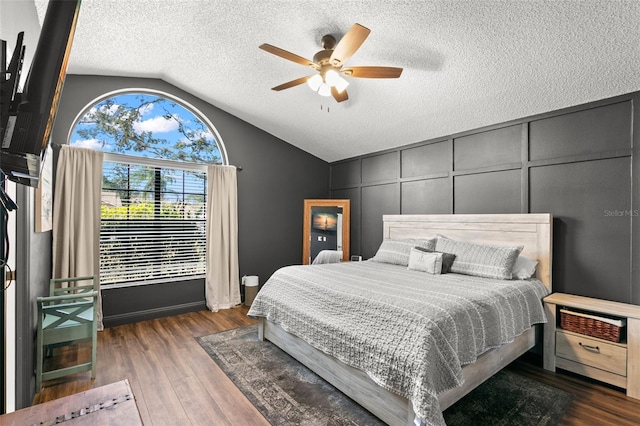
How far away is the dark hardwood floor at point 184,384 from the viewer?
2.08 metres

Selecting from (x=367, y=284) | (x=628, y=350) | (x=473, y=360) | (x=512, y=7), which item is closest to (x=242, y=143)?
(x=367, y=284)

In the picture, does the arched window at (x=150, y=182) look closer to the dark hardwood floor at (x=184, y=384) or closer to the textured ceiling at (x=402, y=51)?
the textured ceiling at (x=402, y=51)

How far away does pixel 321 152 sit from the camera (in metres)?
5.41

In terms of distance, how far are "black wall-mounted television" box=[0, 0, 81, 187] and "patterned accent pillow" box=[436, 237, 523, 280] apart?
3307 mm

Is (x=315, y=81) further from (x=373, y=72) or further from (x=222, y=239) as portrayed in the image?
(x=222, y=239)

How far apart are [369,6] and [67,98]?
137 inches

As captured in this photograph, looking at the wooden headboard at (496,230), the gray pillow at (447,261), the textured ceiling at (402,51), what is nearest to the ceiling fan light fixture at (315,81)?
the textured ceiling at (402,51)

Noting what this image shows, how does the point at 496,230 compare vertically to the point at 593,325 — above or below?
above

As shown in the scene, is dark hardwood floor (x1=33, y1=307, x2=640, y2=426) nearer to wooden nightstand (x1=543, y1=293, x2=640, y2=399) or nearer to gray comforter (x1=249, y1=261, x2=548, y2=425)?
wooden nightstand (x1=543, y1=293, x2=640, y2=399)

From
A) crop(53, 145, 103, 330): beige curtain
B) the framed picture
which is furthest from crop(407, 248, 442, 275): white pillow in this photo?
crop(53, 145, 103, 330): beige curtain

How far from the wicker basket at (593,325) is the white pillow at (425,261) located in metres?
1.09

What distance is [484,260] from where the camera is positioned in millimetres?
3059

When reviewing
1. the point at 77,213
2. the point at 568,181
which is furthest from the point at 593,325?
the point at 77,213

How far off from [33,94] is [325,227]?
448cm
